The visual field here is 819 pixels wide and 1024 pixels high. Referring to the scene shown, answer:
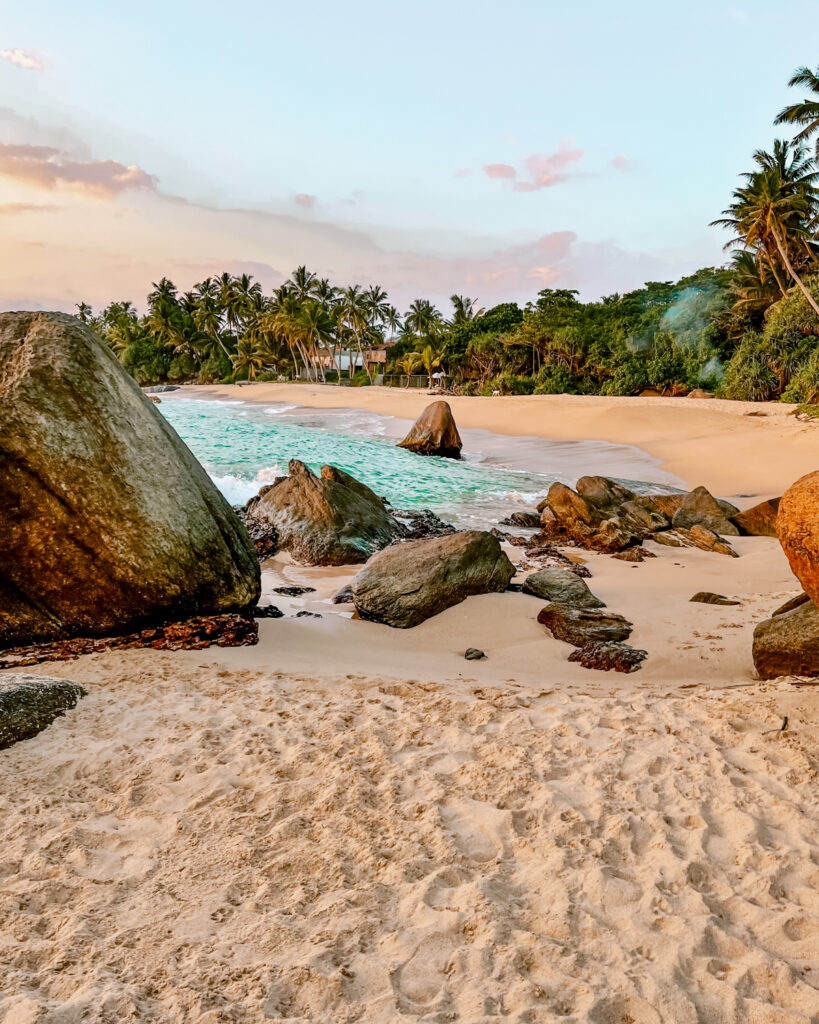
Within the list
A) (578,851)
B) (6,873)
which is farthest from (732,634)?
(6,873)

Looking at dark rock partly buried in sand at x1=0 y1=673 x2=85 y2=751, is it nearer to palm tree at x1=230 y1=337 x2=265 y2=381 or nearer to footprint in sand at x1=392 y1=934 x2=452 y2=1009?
footprint in sand at x1=392 y1=934 x2=452 y2=1009

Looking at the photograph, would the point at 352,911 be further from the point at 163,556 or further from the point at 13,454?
the point at 13,454

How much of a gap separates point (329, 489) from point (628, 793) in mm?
7047

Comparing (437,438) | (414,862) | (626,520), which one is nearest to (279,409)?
(437,438)

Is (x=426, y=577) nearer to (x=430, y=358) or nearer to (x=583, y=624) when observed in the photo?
(x=583, y=624)

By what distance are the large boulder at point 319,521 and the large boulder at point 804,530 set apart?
558cm

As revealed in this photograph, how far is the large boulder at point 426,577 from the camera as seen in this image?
6.30 m

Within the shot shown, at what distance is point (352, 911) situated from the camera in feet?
7.73

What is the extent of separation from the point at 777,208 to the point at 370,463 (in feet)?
87.9

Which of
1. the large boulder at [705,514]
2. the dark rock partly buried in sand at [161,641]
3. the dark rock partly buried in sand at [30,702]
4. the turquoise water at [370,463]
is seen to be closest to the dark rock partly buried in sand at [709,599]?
the large boulder at [705,514]

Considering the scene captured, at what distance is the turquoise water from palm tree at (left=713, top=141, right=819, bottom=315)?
62.3ft

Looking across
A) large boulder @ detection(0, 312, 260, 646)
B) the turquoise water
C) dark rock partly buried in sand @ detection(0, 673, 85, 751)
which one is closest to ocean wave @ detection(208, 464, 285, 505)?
the turquoise water

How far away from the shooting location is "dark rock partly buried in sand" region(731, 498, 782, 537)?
33.9ft

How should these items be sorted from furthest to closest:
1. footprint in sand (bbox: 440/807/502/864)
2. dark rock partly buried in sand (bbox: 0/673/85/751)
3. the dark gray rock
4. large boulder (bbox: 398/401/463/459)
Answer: large boulder (bbox: 398/401/463/459)
the dark gray rock
dark rock partly buried in sand (bbox: 0/673/85/751)
footprint in sand (bbox: 440/807/502/864)
